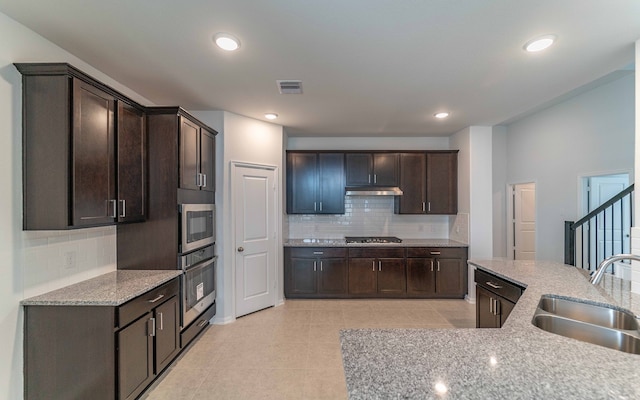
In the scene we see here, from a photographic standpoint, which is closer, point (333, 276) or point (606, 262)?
point (606, 262)

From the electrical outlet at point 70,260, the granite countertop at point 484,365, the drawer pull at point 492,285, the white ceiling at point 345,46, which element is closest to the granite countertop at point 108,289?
the electrical outlet at point 70,260

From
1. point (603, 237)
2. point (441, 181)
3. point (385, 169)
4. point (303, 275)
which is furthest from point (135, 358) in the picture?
point (603, 237)

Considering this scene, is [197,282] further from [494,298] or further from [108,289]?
[494,298]

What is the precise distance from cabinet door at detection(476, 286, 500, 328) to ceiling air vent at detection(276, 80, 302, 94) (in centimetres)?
262

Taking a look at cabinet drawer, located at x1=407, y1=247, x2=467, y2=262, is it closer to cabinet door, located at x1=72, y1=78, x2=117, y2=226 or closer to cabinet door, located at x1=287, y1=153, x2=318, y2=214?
cabinet door, located at x1=287, y1=153, x2=318, y2=214

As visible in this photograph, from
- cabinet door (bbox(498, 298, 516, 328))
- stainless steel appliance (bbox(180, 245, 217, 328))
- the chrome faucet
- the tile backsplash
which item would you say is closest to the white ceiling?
the chrome faucet

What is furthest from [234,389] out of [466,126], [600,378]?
[466,126]

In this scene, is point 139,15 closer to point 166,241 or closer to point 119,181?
point 119,181

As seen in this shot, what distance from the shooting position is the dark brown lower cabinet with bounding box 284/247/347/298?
4.33 metres

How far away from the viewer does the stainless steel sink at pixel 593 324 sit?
1521 mm

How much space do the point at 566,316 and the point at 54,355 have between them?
331 centimetres

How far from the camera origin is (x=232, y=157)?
140 inches

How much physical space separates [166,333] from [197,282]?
63 cm

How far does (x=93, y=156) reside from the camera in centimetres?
205
